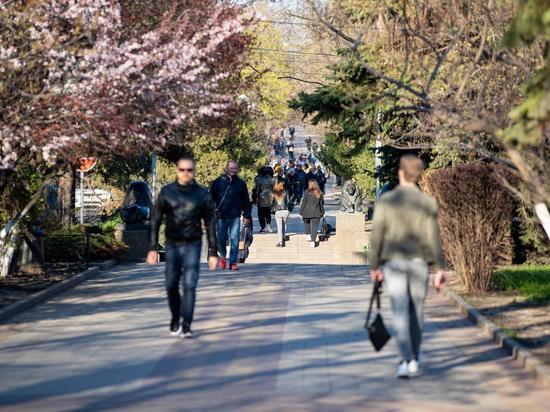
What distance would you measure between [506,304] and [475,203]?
1704 mm

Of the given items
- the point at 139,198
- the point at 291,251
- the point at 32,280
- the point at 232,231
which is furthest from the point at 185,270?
the point at 291,251

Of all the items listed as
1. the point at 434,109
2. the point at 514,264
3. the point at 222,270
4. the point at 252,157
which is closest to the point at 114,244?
the point at 222,270

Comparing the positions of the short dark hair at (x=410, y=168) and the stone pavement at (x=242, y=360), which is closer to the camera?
the stone pavement at (x=242, y=360)

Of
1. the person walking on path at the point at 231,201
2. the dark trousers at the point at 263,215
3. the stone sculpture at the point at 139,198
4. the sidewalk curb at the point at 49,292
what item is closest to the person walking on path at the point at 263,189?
the dark trousers at the point at 263,215

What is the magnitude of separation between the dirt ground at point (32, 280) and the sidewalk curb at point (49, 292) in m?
0.17

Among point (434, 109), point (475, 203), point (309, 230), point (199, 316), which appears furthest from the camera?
point (309, 230)

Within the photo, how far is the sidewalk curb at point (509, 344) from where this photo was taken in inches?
404

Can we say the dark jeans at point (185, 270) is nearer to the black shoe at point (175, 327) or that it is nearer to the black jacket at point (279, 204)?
the black shoe at point (175, 327)

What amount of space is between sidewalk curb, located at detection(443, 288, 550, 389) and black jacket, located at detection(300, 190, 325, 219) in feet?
52.3

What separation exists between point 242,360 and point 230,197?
8.69 m

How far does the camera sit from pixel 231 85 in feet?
66.1

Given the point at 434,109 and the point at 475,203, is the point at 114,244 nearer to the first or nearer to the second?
the point at 475,203

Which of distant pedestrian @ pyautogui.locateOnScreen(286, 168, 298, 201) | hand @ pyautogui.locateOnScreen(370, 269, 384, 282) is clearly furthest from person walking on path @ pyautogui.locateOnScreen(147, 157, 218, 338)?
distant pedestrian @ pyautogui.locateOnScreen(286, 168, 298, 201)

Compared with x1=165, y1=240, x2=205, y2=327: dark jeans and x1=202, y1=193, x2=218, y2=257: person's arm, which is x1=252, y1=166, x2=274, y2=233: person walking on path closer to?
x1=202, y1=193, x2=218, y2=257: person's arm
